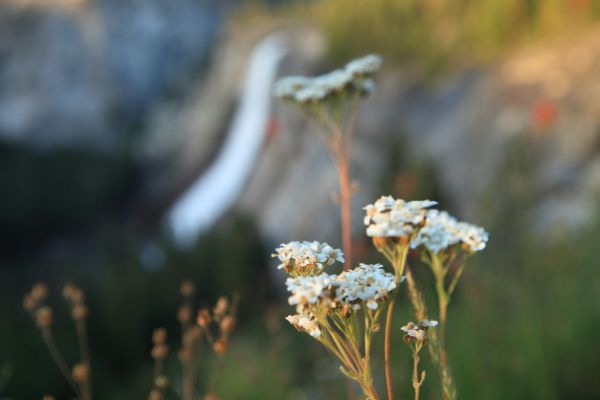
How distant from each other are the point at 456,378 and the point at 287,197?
10076 millimetres

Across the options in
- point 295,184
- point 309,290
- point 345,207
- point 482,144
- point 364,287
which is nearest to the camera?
point 309,290

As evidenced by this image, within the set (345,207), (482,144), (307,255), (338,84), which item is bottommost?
(307,255)

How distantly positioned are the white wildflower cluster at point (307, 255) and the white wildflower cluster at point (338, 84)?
85 centimetres

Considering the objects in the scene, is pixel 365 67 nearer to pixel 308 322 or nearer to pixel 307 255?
pixel 307 255

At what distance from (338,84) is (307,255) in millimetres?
924

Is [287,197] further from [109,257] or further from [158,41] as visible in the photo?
[158,41]

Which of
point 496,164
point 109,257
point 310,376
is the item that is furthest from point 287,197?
point 310,376

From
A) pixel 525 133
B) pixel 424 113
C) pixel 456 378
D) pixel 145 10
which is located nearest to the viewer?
pixel 456 378

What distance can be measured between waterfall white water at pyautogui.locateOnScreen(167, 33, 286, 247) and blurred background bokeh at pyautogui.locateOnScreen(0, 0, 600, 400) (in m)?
0.08

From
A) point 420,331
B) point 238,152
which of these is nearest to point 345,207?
point 420,331

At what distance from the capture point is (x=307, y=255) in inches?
45.7

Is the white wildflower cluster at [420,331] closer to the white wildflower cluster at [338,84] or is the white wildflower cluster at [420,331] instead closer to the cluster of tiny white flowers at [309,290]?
the cluster of tiny white flowers at [309,290]

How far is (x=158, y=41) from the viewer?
99.9 feet

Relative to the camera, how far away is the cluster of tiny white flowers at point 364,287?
3.60ft
